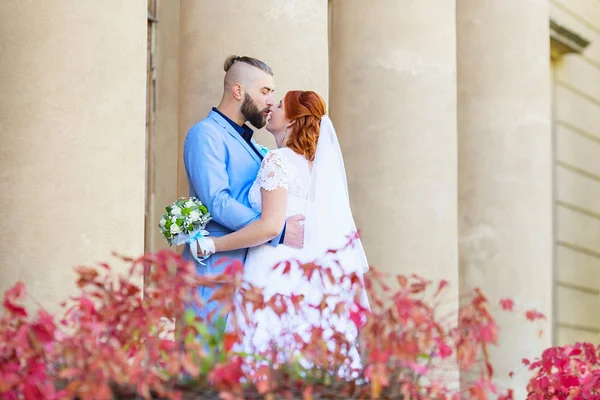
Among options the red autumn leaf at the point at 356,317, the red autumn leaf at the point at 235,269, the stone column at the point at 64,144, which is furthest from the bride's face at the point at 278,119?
the red autumn leaf at the point at 235,269

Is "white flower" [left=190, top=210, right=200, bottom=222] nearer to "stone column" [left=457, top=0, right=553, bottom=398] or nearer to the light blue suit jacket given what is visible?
the light blue suit jacket

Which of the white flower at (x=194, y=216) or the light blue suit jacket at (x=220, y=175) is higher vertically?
the light blue suit jacket at (x=220, y=175)

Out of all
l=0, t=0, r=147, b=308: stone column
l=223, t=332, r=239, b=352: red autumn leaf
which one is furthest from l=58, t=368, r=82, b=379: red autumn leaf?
l=0, t=0, r=147, b=308: stone column

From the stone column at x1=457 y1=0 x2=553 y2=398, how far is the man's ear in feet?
11.8

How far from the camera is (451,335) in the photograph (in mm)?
3672

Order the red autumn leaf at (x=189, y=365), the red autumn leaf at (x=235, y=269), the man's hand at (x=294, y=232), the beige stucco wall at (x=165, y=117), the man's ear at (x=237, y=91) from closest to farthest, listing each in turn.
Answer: the red autumn leaf at (x=189, y=365), the red autumn leaf at (x=235, y=269), the man's hand at (x=294, y=232), the man's ear at (x=237, y=91), the beige stucco wall at (x=165, y=117)

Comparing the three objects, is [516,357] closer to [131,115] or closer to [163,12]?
[163,12]

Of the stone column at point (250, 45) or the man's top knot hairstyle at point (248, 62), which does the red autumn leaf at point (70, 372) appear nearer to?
the man's top knot hairstyle at point (248, 62)

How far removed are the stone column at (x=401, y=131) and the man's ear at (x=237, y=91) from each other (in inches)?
66.4

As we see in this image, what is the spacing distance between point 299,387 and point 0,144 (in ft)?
6.45

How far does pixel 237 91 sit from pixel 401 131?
1.75 meters

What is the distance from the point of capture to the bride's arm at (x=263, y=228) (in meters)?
6.01

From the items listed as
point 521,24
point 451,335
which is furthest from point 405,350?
point 521,24

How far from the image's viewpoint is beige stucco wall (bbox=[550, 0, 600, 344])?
1359 centimetres
